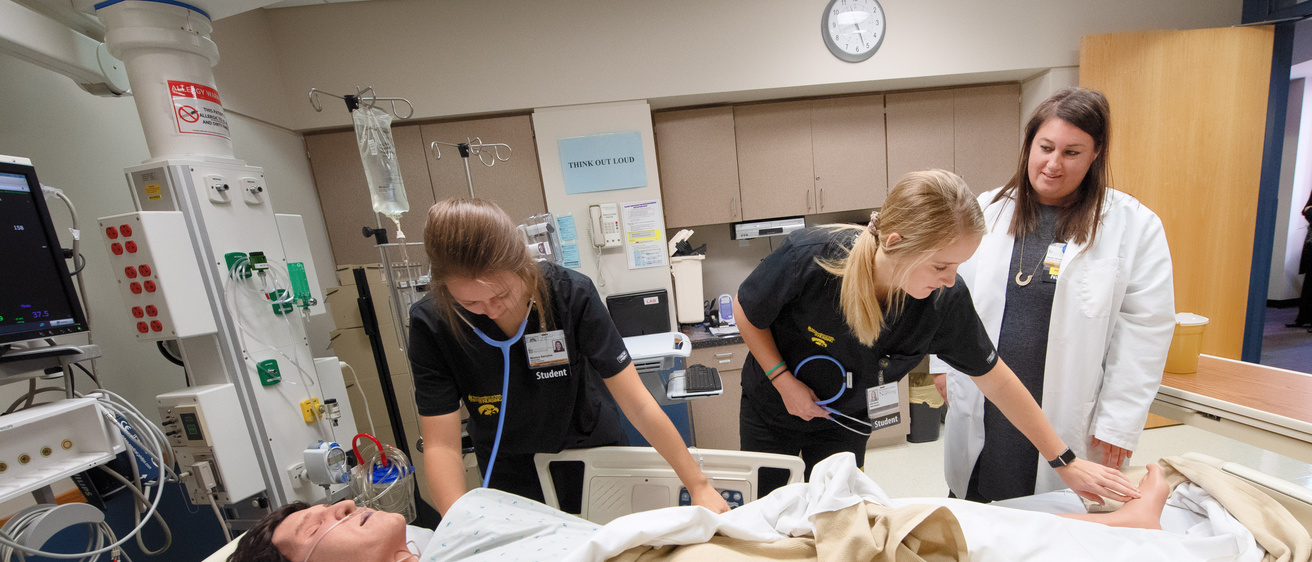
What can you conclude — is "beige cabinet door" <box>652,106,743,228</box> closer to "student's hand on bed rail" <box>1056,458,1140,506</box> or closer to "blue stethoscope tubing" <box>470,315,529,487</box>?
"blue stethoscope tubing" <box>470,315,529,487</box>

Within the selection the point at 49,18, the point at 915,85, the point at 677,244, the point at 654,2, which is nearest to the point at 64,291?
the point at 49,18

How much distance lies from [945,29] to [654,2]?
1549 millimetres

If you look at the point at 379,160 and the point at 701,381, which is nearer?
the point at 701,381

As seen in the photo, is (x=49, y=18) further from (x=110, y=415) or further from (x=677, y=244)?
(x=677, y=244)

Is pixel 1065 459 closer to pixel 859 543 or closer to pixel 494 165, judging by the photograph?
pixel 859 543

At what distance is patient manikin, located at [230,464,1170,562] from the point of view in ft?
2.73

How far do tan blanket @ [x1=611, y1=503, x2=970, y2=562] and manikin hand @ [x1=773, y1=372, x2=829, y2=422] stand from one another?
11.7 inches

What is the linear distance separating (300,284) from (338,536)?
104 cm

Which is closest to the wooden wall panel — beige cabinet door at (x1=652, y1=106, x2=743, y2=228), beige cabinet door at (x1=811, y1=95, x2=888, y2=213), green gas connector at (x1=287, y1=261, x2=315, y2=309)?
beige cabinet door at (x1=811, y1=95, x2=888, y2=213)

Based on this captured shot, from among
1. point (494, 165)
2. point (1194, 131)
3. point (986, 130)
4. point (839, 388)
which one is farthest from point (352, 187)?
point (1194, 131)

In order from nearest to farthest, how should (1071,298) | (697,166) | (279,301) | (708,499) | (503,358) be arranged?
(708,499), (503,358), (1071,298), (279,301), (697,166)

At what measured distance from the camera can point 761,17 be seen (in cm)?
231

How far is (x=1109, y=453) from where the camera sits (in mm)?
1175

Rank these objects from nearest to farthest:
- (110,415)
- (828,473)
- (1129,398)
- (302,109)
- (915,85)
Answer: (828,473) → (110,415) → (1129,398) → (302,109) → (915,85)
